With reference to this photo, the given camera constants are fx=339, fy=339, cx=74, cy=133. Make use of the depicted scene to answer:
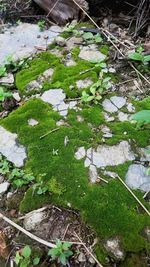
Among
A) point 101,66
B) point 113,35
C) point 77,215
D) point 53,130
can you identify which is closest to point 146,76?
point 101,66

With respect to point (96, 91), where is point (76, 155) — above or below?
below

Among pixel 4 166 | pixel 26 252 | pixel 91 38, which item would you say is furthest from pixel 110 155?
pixel 91 38

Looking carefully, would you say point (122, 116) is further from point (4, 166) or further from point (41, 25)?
point (41, 25)

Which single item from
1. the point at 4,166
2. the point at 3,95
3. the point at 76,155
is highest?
the point at 3,95

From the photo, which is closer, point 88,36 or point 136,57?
point 136,57

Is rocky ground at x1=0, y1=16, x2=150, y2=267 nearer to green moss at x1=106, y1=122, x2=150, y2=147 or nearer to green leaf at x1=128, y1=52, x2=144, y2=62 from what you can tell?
green moss at x1=106, y1=122, x2=150, y2=147

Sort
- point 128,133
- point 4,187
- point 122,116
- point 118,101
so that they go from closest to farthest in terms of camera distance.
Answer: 1. point 4,187
2. point 128,133
3. point 122,116
4. point 118,101

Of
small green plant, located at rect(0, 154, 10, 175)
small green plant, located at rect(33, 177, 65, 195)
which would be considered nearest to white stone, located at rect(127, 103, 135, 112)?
small green plant, located at rect(33, 177, 65, 195)

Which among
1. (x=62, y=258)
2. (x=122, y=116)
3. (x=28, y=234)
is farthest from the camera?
(x=122, y=116)
